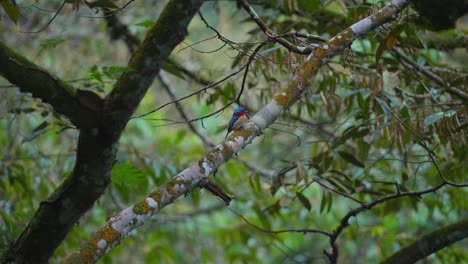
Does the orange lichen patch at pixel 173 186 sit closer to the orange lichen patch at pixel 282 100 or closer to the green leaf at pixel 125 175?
the orange lichen patch at pixel 282 100

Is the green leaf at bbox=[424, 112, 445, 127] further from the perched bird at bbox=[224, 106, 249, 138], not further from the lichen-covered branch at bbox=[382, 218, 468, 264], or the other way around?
the perched bird at bbox=[224, 106, 249, 138]

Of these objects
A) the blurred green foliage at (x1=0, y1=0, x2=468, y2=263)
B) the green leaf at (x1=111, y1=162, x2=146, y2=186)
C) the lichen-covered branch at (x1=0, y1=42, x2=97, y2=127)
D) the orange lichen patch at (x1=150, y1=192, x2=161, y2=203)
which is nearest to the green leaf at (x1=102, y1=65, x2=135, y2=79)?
the blurred green foliage at (x1=0, y1=0, x2=468, y2=263)

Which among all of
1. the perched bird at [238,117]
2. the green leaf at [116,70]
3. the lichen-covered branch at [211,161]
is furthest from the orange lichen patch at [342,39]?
the green leaf at [116,70]

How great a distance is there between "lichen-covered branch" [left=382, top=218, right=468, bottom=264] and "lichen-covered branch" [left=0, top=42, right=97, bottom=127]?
5.18 ft

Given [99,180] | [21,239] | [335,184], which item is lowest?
[21,239]

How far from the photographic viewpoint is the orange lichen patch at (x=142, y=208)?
6.60 ft

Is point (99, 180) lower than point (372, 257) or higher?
lower

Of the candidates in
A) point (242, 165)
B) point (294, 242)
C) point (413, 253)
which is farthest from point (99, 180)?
point (294, 242)

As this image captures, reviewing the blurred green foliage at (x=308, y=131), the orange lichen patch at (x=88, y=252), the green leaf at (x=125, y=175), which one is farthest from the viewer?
the blurred green foliage at (x=308, y=131)

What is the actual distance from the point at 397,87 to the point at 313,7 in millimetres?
643

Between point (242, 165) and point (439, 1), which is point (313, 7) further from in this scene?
point (242, 165)

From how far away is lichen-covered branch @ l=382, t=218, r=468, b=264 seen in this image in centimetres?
295

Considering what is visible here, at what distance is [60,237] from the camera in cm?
246

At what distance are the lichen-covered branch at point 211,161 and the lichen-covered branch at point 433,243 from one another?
3.74 ft
